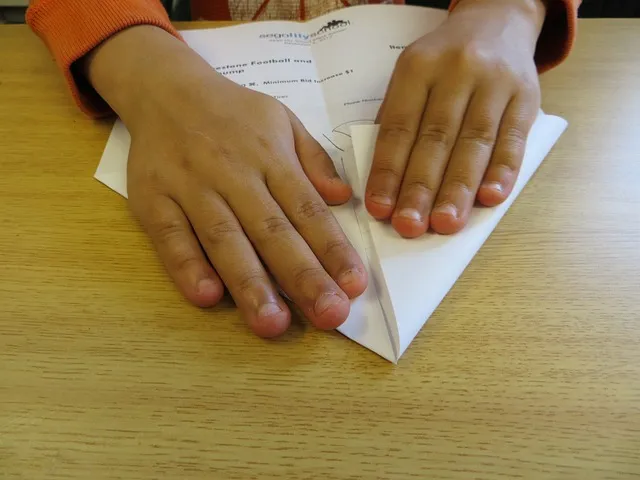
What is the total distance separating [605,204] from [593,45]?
284 mm

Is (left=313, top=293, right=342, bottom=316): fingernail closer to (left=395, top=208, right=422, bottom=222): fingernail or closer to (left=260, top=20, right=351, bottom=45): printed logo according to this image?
(left=395, top=208, right=422, bottom=222): fingernail

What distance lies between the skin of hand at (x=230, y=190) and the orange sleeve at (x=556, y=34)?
306 mm

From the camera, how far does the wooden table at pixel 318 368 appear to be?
1.08ft

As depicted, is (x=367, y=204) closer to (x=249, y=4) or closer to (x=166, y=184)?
(x=166, y=184)

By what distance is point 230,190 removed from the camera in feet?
1.47

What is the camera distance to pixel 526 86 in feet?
1.67

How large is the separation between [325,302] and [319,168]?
0.14m

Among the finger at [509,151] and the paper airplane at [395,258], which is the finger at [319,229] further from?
the finger at [509,151]

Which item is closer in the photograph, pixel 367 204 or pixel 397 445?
pixel 397 445

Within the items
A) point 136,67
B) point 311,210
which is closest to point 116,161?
point 136,67

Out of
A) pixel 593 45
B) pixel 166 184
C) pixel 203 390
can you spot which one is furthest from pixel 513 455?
pixel 593 45

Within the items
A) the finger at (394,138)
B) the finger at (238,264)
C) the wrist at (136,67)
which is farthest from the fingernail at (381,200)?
the wrist at (136,67)

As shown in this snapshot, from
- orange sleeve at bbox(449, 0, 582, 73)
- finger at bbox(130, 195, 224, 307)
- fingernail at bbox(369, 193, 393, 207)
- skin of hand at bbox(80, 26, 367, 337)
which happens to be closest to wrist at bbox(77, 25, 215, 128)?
skin of hand at bbox(80, 26, 367, 337)

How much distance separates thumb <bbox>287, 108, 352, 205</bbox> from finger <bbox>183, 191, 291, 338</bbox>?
79 mm
